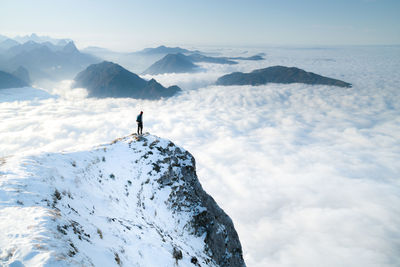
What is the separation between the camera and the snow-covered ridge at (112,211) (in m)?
7.15

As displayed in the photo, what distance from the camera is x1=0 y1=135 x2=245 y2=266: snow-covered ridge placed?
7.15 metres

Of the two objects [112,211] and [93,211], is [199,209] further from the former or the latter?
[93,211]

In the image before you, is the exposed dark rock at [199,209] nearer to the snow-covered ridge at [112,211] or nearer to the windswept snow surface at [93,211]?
the snow-covered ridge at [112,211]

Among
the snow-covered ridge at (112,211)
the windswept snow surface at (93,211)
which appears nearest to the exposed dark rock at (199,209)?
the snow-covered ridge at (112,211)

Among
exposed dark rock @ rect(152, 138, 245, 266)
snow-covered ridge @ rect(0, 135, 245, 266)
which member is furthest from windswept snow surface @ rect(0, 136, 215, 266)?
exposed dark rock @ rect(152, 138, 245, 266)

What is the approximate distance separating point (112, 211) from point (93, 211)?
175 cm

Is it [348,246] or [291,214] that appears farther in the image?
[291,214]

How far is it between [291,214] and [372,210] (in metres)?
82.8

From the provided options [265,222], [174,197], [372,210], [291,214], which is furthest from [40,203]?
[372,210]

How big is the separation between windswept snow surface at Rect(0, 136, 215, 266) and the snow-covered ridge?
0.12 feet

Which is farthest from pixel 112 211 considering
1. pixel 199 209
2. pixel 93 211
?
pixel 199 209

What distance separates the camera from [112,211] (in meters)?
14.3

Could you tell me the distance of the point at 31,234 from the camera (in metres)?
6.77

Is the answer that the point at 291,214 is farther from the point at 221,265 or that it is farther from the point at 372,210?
the point at 221,265
